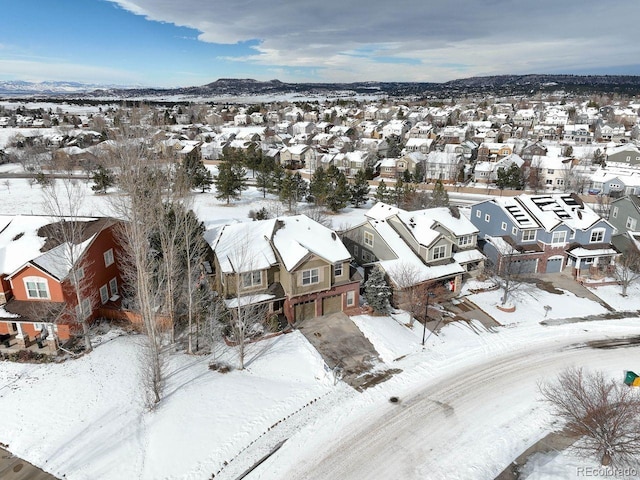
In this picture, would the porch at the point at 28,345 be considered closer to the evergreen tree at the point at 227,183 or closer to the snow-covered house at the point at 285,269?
the snow-covered house at the point at 285,269

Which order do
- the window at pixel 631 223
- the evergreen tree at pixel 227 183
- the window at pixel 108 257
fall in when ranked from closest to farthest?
the window at pixel 108 257
the window at pixel 631 223
the evergreen tree at pixel 227 183

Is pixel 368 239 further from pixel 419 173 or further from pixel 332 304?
pixel 419 173

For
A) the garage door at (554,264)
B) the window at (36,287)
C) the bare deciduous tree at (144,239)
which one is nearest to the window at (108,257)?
the bare deciduous tree at (144,239)

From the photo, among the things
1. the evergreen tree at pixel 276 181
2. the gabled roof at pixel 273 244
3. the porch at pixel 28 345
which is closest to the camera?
the porch at pixel 28 345

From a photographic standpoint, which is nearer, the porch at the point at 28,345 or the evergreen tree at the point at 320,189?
the porch at the point at 28,345

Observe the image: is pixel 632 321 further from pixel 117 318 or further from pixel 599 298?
pixel 117 318

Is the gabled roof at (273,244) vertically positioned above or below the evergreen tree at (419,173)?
above
